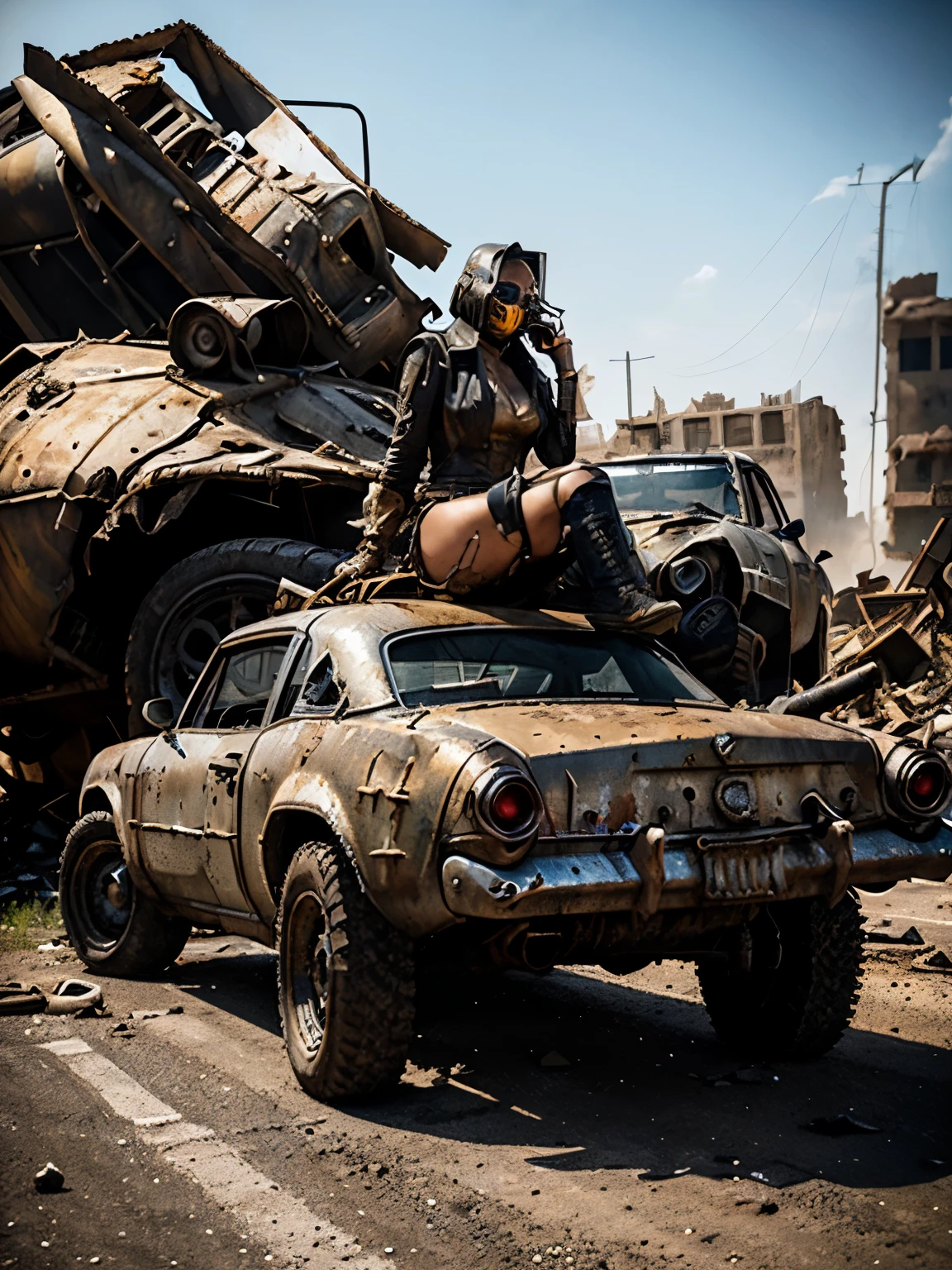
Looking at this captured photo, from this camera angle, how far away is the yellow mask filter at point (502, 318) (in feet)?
21.5

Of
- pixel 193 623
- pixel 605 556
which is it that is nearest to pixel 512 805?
pixel 605 556

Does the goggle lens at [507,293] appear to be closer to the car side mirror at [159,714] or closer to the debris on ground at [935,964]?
the car side mirror at [159,714]

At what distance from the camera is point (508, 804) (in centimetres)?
391

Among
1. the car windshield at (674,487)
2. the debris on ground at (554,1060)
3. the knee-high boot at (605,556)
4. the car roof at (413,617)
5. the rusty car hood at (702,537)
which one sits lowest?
the debris on ground at (554,1060)

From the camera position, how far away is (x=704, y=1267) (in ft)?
10.3

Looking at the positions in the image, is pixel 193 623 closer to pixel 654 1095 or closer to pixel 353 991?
pixel 353 991

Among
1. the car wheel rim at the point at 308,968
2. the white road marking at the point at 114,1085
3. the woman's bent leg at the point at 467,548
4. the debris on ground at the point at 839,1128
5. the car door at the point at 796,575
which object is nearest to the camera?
the debris on ground at the point at 839,1128

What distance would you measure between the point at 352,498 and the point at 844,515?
126 feet

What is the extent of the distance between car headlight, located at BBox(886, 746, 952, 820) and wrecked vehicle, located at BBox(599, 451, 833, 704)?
290cm

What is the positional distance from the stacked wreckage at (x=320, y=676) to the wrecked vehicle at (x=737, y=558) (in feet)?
0.11

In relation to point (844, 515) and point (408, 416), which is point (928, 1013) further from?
point (844, 515)

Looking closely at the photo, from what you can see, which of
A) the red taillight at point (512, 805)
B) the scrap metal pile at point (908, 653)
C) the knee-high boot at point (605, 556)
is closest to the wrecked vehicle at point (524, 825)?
the red taillight at point (512, 805)

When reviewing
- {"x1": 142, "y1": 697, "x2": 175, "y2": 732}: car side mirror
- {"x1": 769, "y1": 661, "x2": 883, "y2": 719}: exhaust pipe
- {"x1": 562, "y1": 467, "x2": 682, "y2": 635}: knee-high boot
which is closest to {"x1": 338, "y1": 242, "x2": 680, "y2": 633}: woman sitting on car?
{"x1": 562, "y1": 467, "x2": 682, "y2": 635}: knee-high boot

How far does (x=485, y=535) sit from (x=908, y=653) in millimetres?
11083
